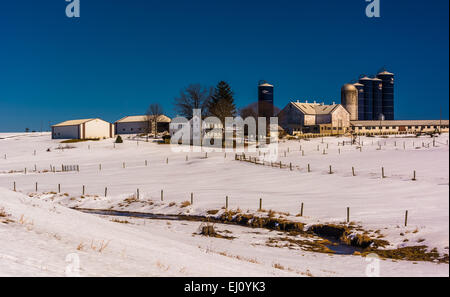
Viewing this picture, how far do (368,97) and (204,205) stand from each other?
10308cm

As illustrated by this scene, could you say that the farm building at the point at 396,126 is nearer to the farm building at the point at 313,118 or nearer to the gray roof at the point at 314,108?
the farm building at the point at 313,118

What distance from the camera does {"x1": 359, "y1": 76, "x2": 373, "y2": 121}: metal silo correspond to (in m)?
120

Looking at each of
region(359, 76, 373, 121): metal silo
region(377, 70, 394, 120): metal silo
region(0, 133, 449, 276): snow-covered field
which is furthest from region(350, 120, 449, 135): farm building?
region(0, 133, 449, 276): snow-covered field

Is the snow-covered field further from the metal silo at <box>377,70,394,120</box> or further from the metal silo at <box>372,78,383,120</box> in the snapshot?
the metal silo at <box>377,70,394,120</box>

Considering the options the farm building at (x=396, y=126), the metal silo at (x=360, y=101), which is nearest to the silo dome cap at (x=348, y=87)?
the metal silo at (x=360, y=101)

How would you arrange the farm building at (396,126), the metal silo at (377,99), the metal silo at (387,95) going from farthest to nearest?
the metal silo at (387,95)
the metal silo at (377,99)
the farm building at (396,126)

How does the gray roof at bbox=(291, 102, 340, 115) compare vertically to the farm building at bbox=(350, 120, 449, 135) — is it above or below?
above

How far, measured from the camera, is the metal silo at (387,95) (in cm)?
12362

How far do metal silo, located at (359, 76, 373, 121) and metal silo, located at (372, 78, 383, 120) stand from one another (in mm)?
1732

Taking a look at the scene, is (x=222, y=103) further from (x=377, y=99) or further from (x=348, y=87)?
(x=377, y=99)

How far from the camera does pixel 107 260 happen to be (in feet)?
33.1

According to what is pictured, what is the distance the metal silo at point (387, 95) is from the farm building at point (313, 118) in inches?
1030

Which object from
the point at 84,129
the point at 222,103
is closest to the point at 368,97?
the point at 222,103
